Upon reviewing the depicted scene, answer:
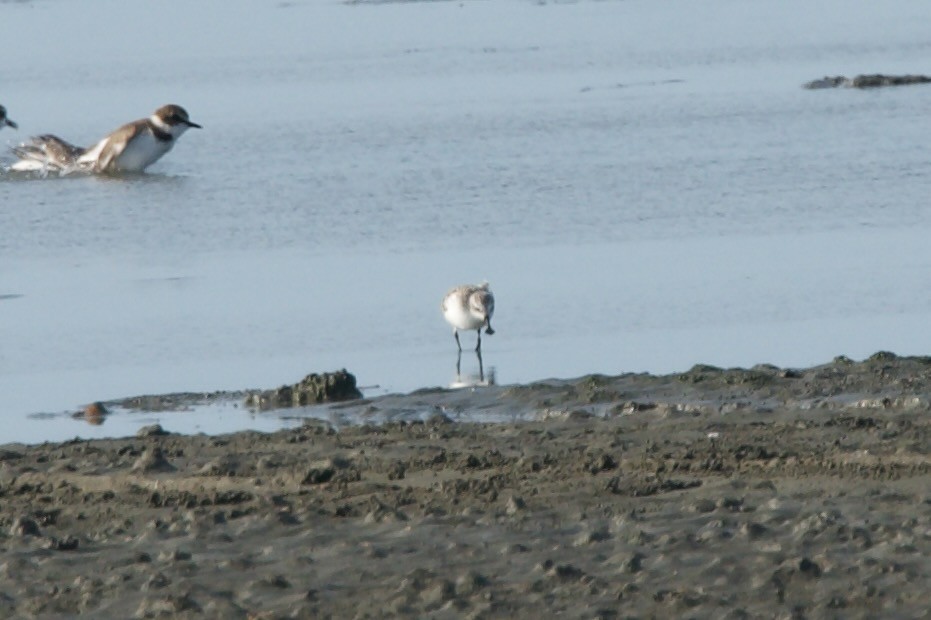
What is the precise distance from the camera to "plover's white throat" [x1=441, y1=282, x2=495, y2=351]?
36.1 feet

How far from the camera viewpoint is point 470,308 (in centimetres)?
1101

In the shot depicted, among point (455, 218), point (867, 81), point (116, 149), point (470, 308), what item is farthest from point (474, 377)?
point (867, 81)

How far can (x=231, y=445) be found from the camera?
8.38 metres

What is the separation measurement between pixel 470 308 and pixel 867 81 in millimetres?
14176

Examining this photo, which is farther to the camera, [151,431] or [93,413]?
[93,413]

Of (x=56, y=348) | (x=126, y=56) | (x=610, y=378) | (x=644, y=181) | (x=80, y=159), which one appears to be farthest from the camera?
(x=126, y=56)

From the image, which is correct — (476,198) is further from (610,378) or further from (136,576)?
(136,576)

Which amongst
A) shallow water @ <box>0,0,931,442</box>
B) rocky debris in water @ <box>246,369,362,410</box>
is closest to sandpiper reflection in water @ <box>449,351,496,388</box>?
shallow water @ <box>0,0,931,442</box>

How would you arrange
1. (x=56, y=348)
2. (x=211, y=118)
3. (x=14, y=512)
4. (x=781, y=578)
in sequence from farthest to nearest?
(x=211, y=118) < (x=56, y=348) < (x=14, y=512) < (x=781, y=578)

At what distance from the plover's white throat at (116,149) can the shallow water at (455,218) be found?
0.23 meters

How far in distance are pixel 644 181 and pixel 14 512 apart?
10.9 meters

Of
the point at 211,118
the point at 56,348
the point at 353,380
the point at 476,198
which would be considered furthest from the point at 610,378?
the point at 211,118

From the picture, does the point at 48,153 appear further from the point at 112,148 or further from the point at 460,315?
the point at 460,315

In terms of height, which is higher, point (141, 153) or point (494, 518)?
point (141, 153)
